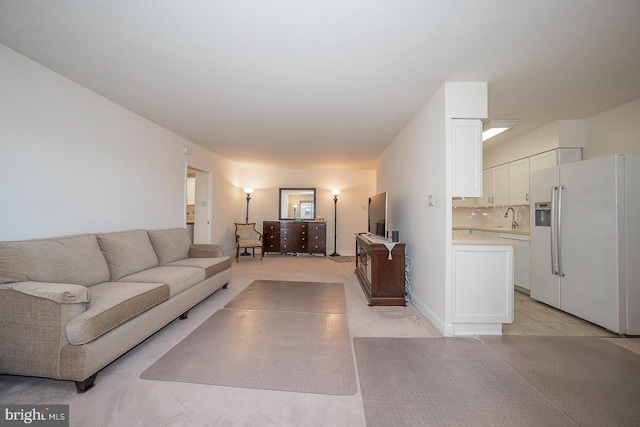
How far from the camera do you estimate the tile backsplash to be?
4430 millimetres

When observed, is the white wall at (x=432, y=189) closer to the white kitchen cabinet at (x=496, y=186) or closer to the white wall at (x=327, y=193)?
the white kitchen cabinet at (x=496, y=186)

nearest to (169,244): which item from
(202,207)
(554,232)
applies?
(202,207)

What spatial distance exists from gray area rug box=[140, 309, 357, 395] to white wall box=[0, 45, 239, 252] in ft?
5.44

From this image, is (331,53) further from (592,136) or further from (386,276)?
(592,136)

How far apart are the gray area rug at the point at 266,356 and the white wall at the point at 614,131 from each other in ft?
12.7

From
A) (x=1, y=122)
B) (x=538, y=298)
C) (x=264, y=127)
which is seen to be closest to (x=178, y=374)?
(x=1, y=122)

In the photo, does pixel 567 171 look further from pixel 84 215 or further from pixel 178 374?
pixel 84 215

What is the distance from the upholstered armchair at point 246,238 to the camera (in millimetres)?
5891

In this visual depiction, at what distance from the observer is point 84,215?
8.60ft

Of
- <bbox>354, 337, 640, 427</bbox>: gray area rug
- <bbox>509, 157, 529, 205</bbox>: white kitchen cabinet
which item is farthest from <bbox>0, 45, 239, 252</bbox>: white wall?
<bbox>509, 157, 529, 205</bbox>: white kitchen cabinet

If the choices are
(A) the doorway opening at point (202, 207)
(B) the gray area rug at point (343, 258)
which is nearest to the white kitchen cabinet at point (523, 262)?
Result: (B) the gray area rug at point (343, 258)

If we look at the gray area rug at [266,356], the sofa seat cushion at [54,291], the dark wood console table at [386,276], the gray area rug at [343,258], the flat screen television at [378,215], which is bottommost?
the gray area rug at [266,356]

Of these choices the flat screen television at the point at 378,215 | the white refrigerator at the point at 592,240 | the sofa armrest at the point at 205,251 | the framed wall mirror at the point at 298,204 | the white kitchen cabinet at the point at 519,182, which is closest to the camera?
the white refrigerator at the point at 592,240

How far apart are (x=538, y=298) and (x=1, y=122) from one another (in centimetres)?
562
